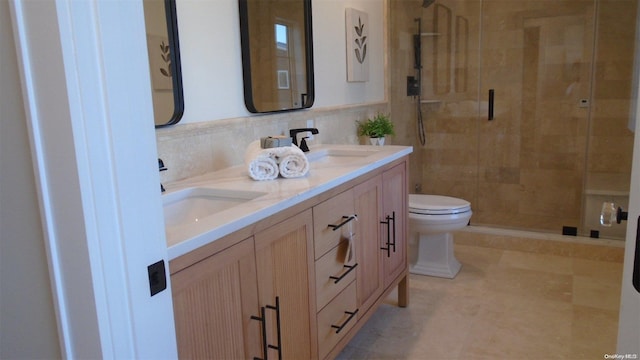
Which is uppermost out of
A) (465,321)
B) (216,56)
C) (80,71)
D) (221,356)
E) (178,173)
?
(216,56)

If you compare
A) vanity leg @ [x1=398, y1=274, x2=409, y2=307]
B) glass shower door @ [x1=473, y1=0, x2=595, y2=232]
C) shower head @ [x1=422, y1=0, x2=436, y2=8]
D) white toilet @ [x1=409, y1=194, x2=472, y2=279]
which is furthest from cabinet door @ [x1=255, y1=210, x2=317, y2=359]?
shower head @ [x1=422, y1=0, x2=436, y2=8]

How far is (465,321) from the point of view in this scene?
247 cm

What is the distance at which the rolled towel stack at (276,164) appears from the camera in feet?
5.55

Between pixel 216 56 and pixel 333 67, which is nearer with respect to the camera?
pixel 216 56

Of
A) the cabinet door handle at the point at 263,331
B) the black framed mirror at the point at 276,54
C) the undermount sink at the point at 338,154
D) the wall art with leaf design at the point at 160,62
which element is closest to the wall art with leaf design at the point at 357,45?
the black framed mirror at the point at 276,54

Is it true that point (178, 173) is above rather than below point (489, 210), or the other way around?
above

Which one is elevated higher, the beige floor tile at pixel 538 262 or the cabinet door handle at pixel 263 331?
the cabinet door handle at pixel 263 331

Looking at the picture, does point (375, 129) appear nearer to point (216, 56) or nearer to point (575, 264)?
point (216, 56)

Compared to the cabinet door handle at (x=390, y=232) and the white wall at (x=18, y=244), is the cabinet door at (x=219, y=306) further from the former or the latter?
the cabinet door handle at (x=390, y=232)

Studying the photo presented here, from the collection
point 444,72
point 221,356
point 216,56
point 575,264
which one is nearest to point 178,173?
point 216,56

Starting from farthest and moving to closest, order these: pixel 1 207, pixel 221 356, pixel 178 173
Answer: pixel 178 173 < pixel 221 356 < pixel 1 207

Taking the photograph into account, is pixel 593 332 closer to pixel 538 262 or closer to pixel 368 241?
pixel 538 262

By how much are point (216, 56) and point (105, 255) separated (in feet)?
4.43

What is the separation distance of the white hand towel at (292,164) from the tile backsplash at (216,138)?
1.11 ft
